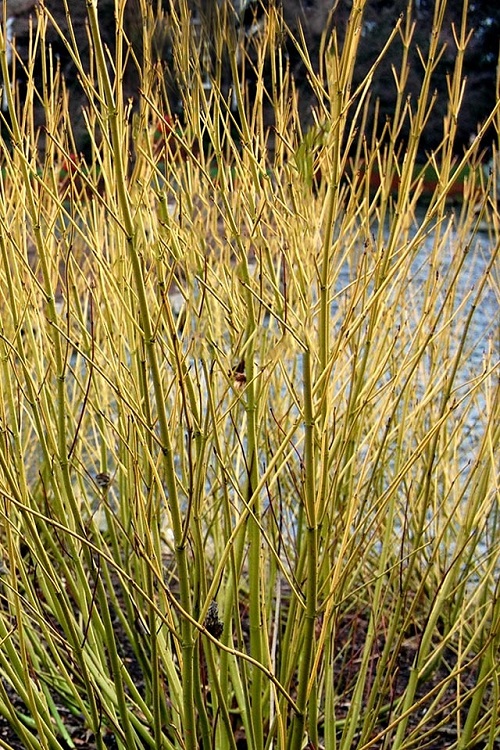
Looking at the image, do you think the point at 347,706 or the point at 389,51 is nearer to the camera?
the point at 347,706

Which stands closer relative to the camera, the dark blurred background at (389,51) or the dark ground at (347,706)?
the dark ground at (347,706)

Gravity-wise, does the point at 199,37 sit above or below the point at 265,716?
above

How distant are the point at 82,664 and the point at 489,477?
86 cm

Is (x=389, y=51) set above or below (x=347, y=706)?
above

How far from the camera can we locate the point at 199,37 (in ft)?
5.23

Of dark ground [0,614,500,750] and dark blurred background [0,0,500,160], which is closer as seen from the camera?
dark ground [0,614,500,750]

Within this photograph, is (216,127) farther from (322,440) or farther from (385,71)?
(385,71)

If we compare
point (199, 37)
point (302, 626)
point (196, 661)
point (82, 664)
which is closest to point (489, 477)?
point (302, 626)

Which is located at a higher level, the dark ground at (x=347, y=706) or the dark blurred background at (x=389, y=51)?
the dark blurred background at (x=389, y=51)

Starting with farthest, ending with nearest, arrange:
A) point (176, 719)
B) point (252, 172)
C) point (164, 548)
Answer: point (164, 548), point (176, 719), point (252, 172)

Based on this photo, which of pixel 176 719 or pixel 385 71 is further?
pixel 385 71

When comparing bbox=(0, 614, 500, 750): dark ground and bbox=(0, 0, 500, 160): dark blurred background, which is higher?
bbox=(0, 0, 500, 160): dark blurred background

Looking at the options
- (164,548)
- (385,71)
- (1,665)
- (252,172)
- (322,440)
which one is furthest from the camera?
(385,71)

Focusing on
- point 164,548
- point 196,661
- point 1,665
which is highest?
point 196,661
